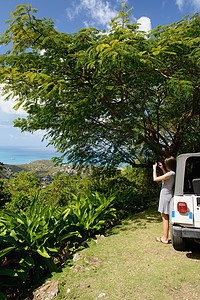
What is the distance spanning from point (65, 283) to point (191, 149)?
8268 millimetres

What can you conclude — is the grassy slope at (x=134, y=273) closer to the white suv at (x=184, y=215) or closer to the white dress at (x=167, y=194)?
the white suv at (x=184, y=215)

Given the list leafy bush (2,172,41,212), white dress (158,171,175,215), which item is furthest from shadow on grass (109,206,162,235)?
leafy bush (2,172,41,212)

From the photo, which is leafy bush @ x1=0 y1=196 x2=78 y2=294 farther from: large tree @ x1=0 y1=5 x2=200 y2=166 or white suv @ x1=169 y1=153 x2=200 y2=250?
large tree @ x1=0 y1=5 x2=200 y2=166

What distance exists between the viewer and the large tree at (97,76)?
526cm

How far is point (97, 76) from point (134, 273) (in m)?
4.81

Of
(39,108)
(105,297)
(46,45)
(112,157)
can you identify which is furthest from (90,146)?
→ (105,297)

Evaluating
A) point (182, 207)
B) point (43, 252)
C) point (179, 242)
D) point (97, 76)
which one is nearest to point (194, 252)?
point (179, 242)

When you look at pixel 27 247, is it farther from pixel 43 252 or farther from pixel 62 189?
pixel 62 189

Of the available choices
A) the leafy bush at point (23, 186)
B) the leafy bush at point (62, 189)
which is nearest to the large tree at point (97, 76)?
the leafy bush at point (62, 189)

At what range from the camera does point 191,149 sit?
9648 millimetres

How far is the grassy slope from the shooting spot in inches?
113

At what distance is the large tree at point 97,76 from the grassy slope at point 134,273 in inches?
120

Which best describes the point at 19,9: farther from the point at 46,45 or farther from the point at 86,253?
the point at 86,253

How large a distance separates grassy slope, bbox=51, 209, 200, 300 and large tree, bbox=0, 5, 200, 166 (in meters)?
3.04
